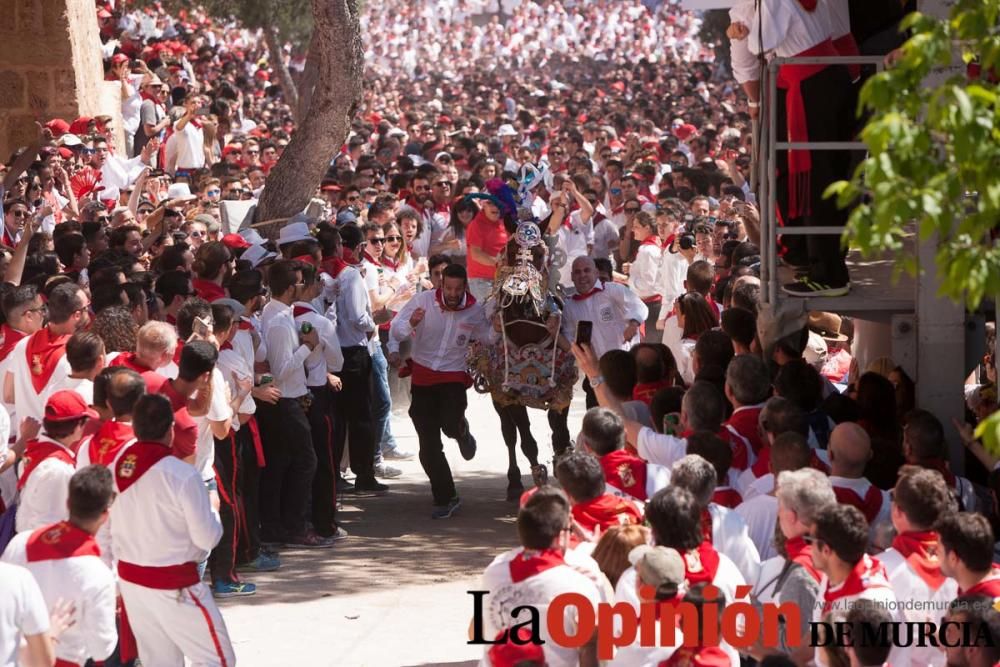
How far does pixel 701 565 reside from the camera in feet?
19.2

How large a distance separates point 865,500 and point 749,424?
3.58ft

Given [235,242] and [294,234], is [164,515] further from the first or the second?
[235,242]

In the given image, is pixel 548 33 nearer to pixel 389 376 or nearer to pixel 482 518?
pixel 389 376

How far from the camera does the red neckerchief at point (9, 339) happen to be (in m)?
8.48

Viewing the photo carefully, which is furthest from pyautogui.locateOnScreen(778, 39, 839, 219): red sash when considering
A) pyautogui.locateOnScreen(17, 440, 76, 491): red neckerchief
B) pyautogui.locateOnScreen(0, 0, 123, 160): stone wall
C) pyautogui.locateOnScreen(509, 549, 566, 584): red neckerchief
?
pyautogui.locateOnScreen(0, 0, 123, 160): stone wall

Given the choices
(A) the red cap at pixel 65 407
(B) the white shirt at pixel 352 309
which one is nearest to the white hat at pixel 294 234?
(B) the white shirt at pixel 352 309

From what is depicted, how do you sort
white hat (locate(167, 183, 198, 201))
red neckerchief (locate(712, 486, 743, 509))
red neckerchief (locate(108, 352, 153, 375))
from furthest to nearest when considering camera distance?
white hat (locate(167, 183, 198, 201)), red neckerchief (locate(108, 352, 153, 375)), red neckerchief (locate(712, 486, 743, 509))

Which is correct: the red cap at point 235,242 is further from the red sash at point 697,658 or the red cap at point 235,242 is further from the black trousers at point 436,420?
the red sash at point 697,658

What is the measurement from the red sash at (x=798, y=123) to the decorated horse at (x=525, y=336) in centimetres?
253

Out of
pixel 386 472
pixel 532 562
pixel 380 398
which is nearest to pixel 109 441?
pixel 532 562

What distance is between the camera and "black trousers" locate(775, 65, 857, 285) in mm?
8070

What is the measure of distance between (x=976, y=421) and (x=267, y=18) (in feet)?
56.8

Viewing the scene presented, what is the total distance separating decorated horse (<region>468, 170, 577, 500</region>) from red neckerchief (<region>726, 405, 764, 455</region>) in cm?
281

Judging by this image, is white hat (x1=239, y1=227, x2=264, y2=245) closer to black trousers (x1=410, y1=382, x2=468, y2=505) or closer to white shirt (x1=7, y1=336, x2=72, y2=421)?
black trousers (x1=410, y1=382, x2=468, y2=505)
